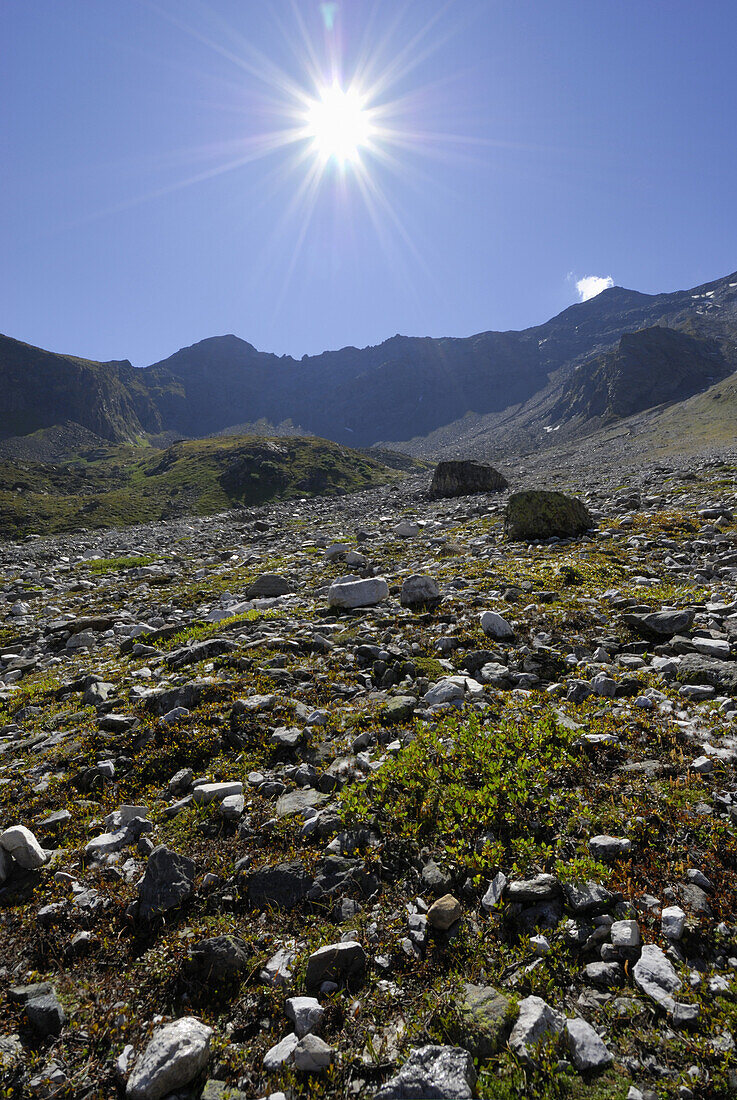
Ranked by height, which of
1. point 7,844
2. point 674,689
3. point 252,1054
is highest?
point 7,844

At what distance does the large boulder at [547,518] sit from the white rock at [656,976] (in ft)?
50.7

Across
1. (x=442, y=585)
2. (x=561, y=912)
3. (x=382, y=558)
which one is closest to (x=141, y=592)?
(x=382, y=558)

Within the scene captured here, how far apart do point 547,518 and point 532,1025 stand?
54.2 ft

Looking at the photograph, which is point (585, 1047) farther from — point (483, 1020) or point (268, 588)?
point (268, 588)

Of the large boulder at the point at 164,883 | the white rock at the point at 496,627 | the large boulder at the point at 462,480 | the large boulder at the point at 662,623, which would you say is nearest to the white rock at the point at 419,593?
the white rock at the point at 496,627

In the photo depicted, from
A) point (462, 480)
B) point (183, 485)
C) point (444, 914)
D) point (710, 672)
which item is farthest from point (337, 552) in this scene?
point (183, 485)

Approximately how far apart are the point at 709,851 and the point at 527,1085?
2.44 m

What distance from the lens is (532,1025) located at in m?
2.98

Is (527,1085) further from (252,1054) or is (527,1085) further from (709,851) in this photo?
(709,851)

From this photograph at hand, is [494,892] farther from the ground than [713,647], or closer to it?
farther from the ground

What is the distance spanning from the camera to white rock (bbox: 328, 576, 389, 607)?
39.7 ft

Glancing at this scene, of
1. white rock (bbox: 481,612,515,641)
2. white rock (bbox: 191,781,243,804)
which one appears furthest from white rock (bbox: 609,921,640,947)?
white rock (bbox: 481,612,515,641)

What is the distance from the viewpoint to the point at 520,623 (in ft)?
31.2

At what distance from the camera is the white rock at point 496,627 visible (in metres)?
9.17
